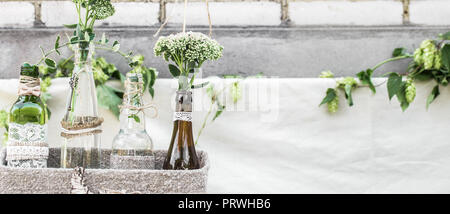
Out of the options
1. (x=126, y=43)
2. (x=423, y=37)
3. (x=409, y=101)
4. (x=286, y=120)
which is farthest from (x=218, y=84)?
(x=423, y=37)

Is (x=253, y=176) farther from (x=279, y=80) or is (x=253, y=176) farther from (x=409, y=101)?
(x=409, y=101)

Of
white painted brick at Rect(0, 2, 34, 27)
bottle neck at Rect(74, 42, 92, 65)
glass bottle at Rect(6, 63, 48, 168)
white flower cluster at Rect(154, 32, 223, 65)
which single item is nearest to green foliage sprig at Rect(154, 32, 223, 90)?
white flower cluster at Rect(154, 32, 223, 65)

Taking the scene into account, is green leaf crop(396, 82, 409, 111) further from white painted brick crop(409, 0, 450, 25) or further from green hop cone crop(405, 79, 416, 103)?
white painted brick crop(409, 0, 450, 25)

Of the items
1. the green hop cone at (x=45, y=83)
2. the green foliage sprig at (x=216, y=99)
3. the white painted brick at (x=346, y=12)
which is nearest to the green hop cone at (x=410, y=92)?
the white painted brick at (x=346, y=12)

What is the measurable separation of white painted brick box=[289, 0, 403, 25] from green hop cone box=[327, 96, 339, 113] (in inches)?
11.6

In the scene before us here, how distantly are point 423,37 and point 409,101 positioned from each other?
28 cm

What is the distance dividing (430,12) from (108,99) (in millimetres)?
970

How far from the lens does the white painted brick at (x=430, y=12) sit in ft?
3.99

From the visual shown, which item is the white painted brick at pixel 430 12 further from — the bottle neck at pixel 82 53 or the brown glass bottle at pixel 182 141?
the bottle neck at pixel 82 53

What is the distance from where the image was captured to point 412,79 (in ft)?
3.50

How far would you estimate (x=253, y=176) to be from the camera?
3.49ft

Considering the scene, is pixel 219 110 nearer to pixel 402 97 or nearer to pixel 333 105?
pixel 333 105
